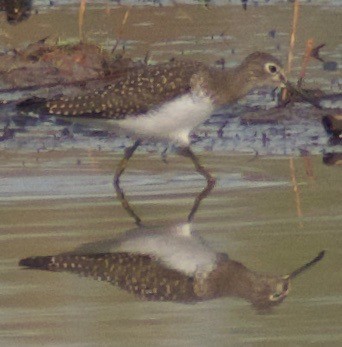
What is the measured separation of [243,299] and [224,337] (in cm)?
80

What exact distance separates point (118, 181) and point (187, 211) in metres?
0.98

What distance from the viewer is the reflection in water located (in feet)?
22.5

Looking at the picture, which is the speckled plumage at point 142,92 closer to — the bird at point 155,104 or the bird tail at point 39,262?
the bird at point 155,104

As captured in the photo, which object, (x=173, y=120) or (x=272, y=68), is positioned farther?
(x=272, y=68)

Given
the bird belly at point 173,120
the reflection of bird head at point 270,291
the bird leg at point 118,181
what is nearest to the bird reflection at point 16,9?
the bird leg at point 118,181

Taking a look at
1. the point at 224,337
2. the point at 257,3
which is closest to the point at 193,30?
the point at 257,3

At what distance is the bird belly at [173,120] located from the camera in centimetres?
915

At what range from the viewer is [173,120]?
30.1ft

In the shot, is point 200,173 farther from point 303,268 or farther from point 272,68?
point 303,268

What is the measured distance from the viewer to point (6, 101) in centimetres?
1127

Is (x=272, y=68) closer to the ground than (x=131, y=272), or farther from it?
closer to the ground

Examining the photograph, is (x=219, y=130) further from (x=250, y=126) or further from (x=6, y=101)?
(x=6, y=101)

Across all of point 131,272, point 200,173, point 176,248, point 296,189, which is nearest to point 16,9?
point 200,173

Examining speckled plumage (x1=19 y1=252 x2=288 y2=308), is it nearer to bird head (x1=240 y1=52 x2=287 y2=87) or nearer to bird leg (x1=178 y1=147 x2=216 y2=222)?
bird leg (x1=178 y1=147 x2=216 y2=222)
